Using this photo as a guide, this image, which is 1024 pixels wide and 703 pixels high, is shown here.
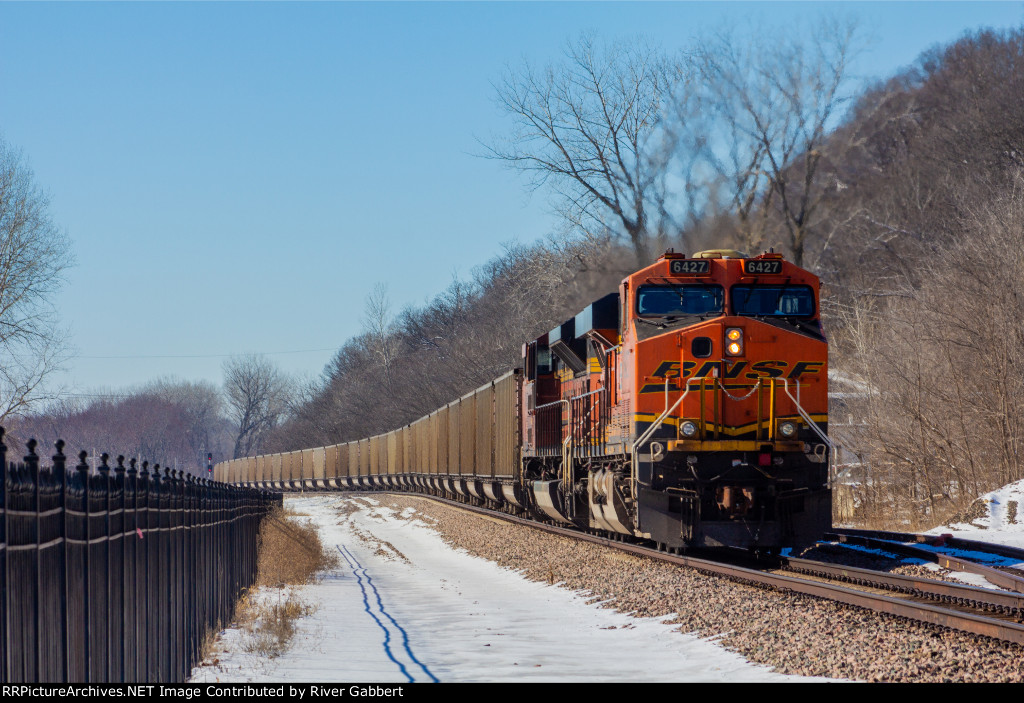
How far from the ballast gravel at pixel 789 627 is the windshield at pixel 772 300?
11.7 feet

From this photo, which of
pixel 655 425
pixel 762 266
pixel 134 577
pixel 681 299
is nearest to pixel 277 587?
pixel 655 425

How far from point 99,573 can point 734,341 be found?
29.8ft

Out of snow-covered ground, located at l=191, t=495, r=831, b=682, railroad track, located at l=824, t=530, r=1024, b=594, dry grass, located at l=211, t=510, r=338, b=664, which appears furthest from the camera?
railroad track, located at l=824, t=530, r=1024, b=594

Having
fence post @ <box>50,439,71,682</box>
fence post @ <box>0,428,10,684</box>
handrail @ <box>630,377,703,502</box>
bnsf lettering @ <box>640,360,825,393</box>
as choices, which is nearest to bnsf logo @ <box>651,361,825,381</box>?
bnsf lettering @ <box>640,360,825,393</box>

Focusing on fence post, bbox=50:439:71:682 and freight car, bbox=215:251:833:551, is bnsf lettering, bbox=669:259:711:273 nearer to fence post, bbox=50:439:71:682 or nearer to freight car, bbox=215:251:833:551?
freight car, bbox=215:251:833:551

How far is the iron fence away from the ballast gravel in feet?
14.9

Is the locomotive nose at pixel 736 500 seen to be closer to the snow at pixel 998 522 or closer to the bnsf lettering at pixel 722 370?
the bnsf lettering at pixel 722 370

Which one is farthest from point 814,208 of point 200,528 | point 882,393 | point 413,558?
point 200,528

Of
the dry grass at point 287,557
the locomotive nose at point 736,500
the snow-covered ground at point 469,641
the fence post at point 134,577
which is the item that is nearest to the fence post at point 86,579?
the fence post at point 134,577

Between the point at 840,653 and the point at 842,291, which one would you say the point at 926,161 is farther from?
the point at 840,653

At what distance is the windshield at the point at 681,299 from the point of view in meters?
13.8

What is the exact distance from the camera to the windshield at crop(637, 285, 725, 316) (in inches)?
544

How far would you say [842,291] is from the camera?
44.8 metres

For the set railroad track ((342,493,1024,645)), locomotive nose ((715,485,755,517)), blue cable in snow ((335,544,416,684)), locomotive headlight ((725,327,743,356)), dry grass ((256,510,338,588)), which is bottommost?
dry grass ((256,510,338,588))
